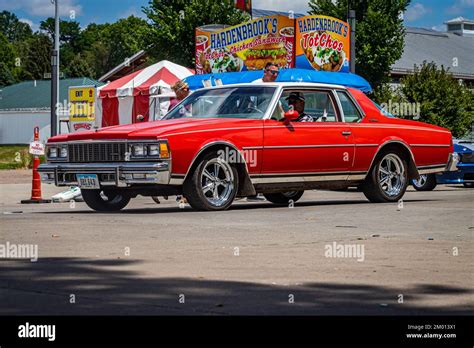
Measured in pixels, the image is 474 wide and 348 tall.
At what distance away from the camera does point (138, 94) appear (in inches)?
1121

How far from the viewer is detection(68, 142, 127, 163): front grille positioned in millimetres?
12906

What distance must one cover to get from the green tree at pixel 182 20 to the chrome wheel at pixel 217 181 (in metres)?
44.5

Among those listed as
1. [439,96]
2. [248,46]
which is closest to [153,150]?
[248,46]

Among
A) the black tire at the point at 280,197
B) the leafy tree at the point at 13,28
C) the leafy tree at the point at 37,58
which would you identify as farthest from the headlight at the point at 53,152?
the leafy tree at the point at 13,28

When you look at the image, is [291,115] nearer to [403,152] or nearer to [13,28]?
[403,152]

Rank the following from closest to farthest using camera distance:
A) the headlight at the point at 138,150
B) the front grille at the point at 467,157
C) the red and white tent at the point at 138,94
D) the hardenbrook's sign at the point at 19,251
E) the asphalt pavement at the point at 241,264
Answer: the asphalt pavement at the point at 241,264, the hardenbrook's sign at the point at 19,251, the headlight at the point at 138,150, the front grille at the point at 467,157, the red and white tent at the point at 138,94

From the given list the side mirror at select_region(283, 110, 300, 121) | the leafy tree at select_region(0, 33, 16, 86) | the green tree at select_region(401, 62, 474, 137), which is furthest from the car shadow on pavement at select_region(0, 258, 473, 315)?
the leafy tree at select_region(0, 33, 16, 86)

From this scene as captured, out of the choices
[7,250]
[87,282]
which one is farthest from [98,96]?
[87,282]

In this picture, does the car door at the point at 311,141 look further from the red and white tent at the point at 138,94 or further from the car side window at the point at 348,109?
the red and white tent at the point at 138,94

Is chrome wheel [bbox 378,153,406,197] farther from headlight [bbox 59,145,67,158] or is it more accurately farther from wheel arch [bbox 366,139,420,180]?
headlight [bbox 59,145,67,158]

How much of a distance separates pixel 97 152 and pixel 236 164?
172 cm

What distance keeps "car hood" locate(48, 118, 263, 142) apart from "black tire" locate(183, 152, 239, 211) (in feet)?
1.27

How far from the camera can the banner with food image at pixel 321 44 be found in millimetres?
23859
